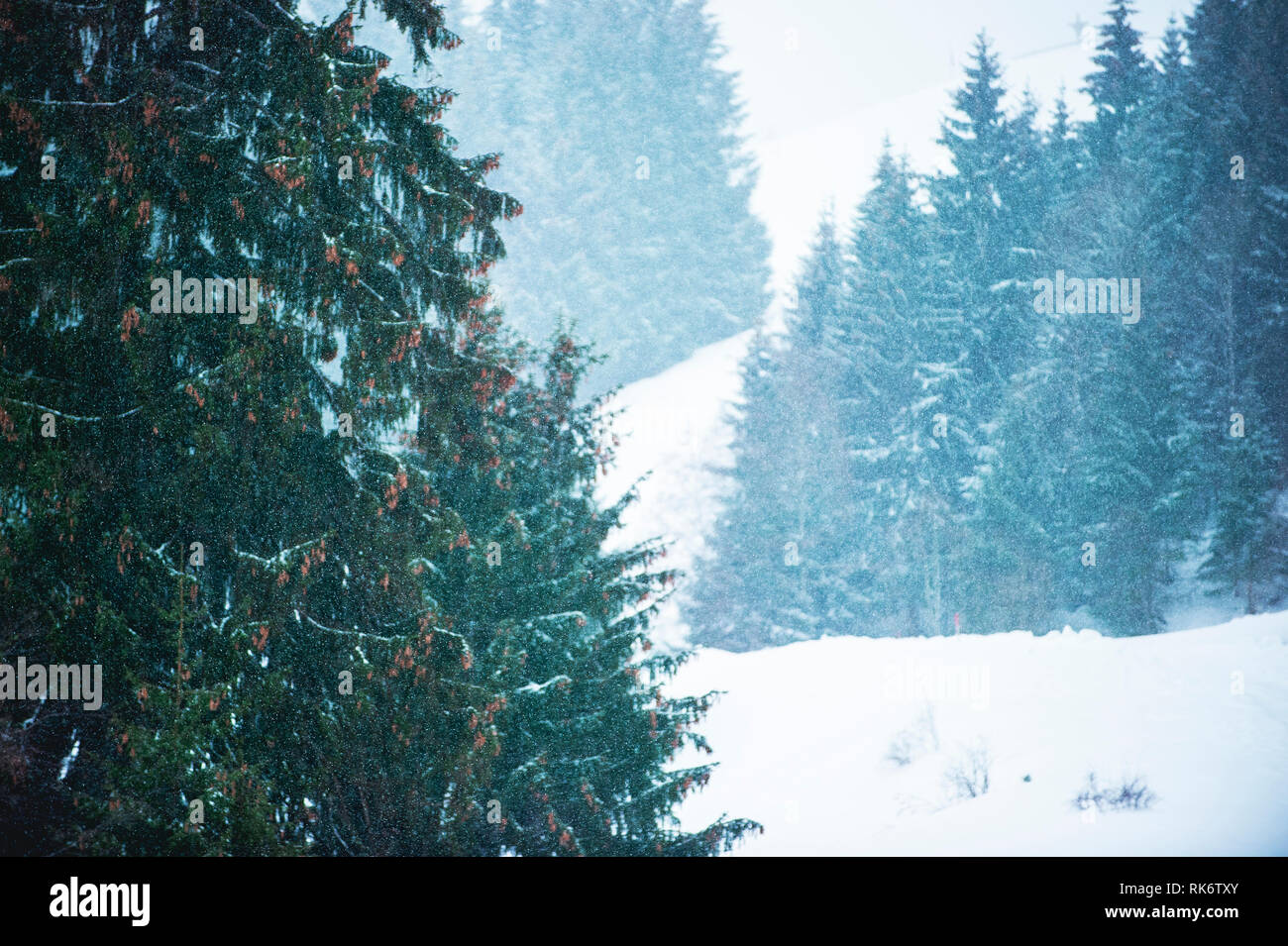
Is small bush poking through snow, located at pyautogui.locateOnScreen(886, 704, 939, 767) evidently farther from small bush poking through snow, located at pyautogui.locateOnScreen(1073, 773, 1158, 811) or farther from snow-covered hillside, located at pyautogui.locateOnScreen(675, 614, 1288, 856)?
small bush poking through snow, located at pyautogui.locateOnScreen(1073, 773, 1158, 811)

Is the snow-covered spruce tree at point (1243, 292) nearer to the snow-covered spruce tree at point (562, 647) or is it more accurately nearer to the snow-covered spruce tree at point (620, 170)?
the snow-covered spruce tree at point (562, 647)

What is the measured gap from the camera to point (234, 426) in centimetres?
805

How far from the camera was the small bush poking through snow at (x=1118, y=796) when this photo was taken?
45.1ft

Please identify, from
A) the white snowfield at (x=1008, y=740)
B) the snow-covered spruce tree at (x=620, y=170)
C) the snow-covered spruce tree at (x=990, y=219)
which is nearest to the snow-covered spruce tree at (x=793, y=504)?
the snow-covered spruce tree at (x=990, y=219)

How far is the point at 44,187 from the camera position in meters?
Result: 8.11

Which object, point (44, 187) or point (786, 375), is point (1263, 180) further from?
point (44, 187)

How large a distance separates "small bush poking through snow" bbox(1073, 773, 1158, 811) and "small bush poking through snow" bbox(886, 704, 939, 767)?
3.82m

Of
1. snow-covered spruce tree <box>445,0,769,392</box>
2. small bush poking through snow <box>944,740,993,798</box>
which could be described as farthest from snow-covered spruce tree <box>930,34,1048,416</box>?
small bush poking through snow <box>944,740,993,798</box>

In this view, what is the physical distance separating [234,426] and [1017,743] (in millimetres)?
13689

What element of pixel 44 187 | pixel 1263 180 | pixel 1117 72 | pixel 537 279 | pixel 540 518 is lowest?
pixel 540 518

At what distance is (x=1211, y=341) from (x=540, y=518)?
28.6 metres

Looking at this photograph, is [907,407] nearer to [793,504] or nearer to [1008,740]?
[793,504]
